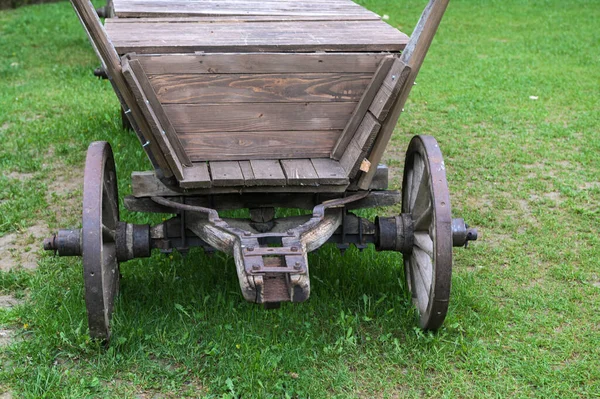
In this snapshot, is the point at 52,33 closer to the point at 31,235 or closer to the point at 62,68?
the point at 62,68

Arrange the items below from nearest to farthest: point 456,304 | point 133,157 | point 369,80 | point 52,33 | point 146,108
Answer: point 146,108 → point 369,80 → point 456,304 → point 133,157 → point 52,33

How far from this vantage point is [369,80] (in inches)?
141

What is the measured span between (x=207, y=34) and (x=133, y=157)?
95.7 inches

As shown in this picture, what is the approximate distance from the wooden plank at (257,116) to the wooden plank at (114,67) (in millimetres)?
216

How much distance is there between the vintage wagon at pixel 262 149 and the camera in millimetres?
3285

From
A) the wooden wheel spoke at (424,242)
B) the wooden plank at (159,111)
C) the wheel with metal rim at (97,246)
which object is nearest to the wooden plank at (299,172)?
the wooden plank at (159,111)

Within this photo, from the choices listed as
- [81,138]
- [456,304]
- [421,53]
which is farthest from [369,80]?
[81,138]

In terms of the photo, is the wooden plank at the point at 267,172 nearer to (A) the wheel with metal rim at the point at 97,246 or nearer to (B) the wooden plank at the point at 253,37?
(B) the wooden plank at the point at 253,37

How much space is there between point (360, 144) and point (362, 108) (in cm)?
20

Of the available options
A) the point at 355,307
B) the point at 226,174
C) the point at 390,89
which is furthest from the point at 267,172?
the point at 355,307

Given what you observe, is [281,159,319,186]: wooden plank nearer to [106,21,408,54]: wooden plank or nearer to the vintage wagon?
the vintage wagon

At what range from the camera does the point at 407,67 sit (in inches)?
129

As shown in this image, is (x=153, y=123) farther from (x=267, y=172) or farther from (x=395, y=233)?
(x=395, y=233)

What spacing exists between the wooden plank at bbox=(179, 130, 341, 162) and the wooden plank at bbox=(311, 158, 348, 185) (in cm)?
7
